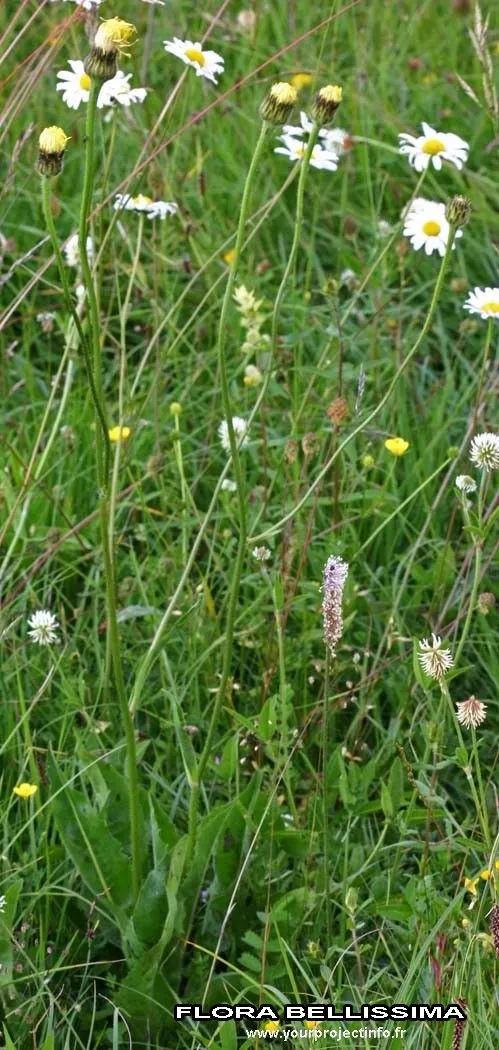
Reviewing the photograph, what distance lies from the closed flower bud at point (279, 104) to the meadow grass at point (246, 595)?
2.8 inches

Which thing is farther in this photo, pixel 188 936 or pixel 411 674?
pixel 411 674

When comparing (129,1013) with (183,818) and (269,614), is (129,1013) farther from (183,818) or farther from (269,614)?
(269,614)

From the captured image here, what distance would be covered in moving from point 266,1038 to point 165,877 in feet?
0.65

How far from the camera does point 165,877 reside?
1535mm

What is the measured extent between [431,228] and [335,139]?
25 centimetres

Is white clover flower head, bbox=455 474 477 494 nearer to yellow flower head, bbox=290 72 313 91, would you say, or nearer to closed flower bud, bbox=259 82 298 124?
closed flower bud, bbox=259 82 298 124

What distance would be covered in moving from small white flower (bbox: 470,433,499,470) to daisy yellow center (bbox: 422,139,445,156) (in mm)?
480

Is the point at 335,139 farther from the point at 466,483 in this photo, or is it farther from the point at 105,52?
the point at 105,52

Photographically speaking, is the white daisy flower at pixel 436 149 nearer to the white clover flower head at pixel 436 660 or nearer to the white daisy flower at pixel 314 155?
the white daisy flower at pixel 314 155

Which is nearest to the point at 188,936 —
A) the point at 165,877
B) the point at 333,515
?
the point at 165,877

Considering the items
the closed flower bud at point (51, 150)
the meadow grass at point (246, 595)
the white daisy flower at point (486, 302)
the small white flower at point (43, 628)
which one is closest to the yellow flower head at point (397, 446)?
the meadow grass at point (246, 595)

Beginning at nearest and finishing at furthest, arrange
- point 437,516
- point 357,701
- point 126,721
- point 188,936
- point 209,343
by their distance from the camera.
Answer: point 126,721
point 188,936
point 357,701
point 437,516
point 209,343

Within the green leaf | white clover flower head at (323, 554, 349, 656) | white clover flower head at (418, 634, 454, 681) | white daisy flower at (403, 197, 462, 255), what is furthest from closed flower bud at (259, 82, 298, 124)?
the green leaf

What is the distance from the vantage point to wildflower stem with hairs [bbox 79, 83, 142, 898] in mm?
1211
